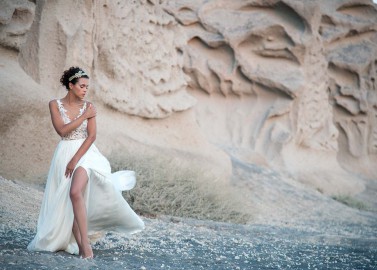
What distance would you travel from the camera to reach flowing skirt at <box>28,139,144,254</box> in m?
4.01

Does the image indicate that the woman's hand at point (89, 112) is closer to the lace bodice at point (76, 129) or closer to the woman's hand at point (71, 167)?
the lace bodice at point (76, 129)

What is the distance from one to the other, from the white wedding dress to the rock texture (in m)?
2.93

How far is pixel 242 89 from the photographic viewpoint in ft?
44.9

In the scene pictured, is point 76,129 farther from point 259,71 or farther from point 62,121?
point 259,71

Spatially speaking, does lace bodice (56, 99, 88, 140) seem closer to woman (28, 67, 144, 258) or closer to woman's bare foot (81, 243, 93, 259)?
woman (28, 67, 144, 258)

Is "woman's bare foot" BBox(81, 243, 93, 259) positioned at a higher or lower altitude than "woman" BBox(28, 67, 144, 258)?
lower

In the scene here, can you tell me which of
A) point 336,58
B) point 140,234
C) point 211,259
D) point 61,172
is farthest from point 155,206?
point 336,58

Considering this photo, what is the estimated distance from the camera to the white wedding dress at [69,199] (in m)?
4.01

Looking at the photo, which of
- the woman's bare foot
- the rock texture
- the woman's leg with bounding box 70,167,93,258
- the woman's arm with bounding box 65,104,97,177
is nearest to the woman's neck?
the woman's arm with bounding box 65,104,97,177

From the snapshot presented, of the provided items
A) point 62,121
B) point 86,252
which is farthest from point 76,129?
point 86,252

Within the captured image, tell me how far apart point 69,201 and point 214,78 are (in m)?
9.67

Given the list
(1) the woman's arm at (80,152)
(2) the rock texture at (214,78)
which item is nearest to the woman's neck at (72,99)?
(1) the woman's arm at (80,152)

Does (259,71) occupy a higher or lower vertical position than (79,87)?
higher

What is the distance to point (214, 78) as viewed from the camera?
13.5m
